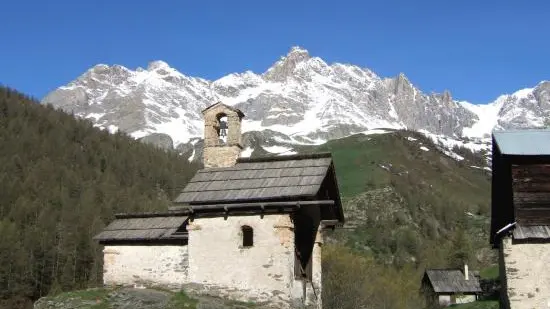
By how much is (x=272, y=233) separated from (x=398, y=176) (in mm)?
113706

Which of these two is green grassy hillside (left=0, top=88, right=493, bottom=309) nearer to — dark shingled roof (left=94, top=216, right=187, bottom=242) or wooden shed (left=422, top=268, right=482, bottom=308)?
wooden shed (left=422, top=268, right=482, bottom=308)

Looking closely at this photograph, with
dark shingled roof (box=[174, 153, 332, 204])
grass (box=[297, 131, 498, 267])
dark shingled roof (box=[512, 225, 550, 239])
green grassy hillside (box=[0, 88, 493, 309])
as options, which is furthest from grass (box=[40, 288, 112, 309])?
grass (box=[297, 131, 498, 267])

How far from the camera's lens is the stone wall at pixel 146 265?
2430 cm

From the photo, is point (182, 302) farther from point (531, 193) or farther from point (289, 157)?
point (531, 193)

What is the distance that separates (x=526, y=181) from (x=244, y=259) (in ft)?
32.9

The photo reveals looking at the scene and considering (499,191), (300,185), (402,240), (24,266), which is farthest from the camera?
(402,240)

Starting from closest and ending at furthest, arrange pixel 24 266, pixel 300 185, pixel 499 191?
pixel 300 185, pixel 499 191, pixel 24 266

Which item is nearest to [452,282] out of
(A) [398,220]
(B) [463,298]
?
(B) [463,298]

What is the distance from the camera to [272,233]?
73.7 ft

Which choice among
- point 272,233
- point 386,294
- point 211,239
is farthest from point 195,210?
point 386,294

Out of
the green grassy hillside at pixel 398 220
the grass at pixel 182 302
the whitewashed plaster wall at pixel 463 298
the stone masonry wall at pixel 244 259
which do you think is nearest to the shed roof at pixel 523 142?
the stone masonry wall at pixel 244 259

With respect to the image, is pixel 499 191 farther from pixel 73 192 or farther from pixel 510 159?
pixel 73 192

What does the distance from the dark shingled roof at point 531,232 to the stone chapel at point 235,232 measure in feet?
20.2

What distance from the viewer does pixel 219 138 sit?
26422 millimetres
